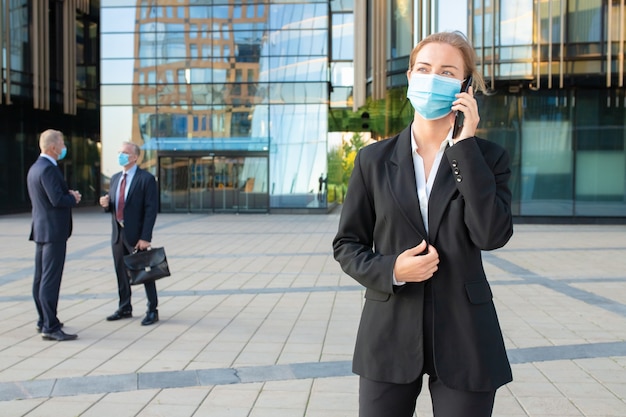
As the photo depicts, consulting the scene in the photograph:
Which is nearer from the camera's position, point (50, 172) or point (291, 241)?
point (50, 172)

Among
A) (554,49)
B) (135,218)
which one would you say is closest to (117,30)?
(554,49)

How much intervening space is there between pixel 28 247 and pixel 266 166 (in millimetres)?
14208

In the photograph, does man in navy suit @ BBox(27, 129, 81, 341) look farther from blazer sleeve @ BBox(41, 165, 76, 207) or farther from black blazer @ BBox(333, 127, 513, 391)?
black blazer @ BBox(333, 127, 513, 391)

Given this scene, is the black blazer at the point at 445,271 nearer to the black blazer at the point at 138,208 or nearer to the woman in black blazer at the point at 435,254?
the woman in black blazer at the point at 435,254

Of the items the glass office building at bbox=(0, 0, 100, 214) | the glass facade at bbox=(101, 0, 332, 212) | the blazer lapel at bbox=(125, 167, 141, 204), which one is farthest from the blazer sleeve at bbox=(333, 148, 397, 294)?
the glass facade at bbox=(101, 0, 332, 212)

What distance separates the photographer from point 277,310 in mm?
7500

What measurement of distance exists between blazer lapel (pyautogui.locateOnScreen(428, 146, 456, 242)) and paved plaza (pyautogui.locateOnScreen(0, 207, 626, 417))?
2454mm

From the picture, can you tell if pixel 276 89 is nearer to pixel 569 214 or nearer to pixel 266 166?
pixel 266 166

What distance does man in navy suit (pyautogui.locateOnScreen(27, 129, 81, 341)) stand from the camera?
6.08 metres

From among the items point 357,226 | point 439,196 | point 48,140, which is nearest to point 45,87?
point 48,140

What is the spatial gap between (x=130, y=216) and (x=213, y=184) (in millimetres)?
21035

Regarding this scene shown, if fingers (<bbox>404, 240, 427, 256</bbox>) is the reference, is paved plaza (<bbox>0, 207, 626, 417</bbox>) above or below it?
below

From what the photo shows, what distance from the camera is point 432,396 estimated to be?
81.2 inches

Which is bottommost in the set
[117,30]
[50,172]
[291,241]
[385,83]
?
[291,241]
